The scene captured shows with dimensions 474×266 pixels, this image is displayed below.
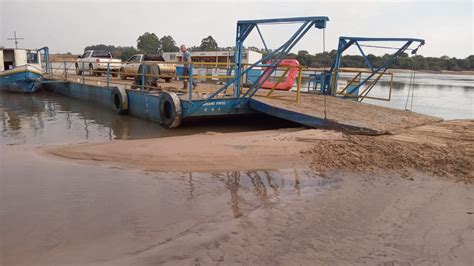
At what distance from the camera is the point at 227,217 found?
13.6 feet

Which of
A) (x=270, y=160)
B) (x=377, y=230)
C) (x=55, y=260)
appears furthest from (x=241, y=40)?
(x=55, y=260)

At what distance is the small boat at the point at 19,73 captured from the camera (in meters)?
19.6

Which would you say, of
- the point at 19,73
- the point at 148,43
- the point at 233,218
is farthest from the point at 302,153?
the point at 148,43

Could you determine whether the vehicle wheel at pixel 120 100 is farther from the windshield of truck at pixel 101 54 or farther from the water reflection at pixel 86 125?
the windshield of truck at pixel 101 54

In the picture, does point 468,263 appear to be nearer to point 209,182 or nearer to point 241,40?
point 209,182

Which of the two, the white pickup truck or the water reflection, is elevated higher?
the white pickup truck

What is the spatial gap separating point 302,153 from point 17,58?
20.6 metres

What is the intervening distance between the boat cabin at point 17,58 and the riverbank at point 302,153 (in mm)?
16667

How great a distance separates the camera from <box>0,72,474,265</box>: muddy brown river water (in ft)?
10.9

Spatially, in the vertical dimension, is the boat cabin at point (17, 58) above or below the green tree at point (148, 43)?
below

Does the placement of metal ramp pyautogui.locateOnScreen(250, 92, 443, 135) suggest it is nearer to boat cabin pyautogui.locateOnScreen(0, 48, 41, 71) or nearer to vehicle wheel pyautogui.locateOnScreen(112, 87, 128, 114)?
vehicle wheel pyautogui.locateOnScreen(112, 87, 128, 114)

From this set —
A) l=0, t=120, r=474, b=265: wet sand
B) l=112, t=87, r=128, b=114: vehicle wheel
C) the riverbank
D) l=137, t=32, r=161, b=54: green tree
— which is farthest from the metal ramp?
l=137, t=32, r=161, b=54: green tree

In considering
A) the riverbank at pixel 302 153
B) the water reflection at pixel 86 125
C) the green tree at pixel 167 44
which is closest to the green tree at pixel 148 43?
the green tree at pixel 167 44

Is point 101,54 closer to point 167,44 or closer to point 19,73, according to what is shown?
point 19,73
